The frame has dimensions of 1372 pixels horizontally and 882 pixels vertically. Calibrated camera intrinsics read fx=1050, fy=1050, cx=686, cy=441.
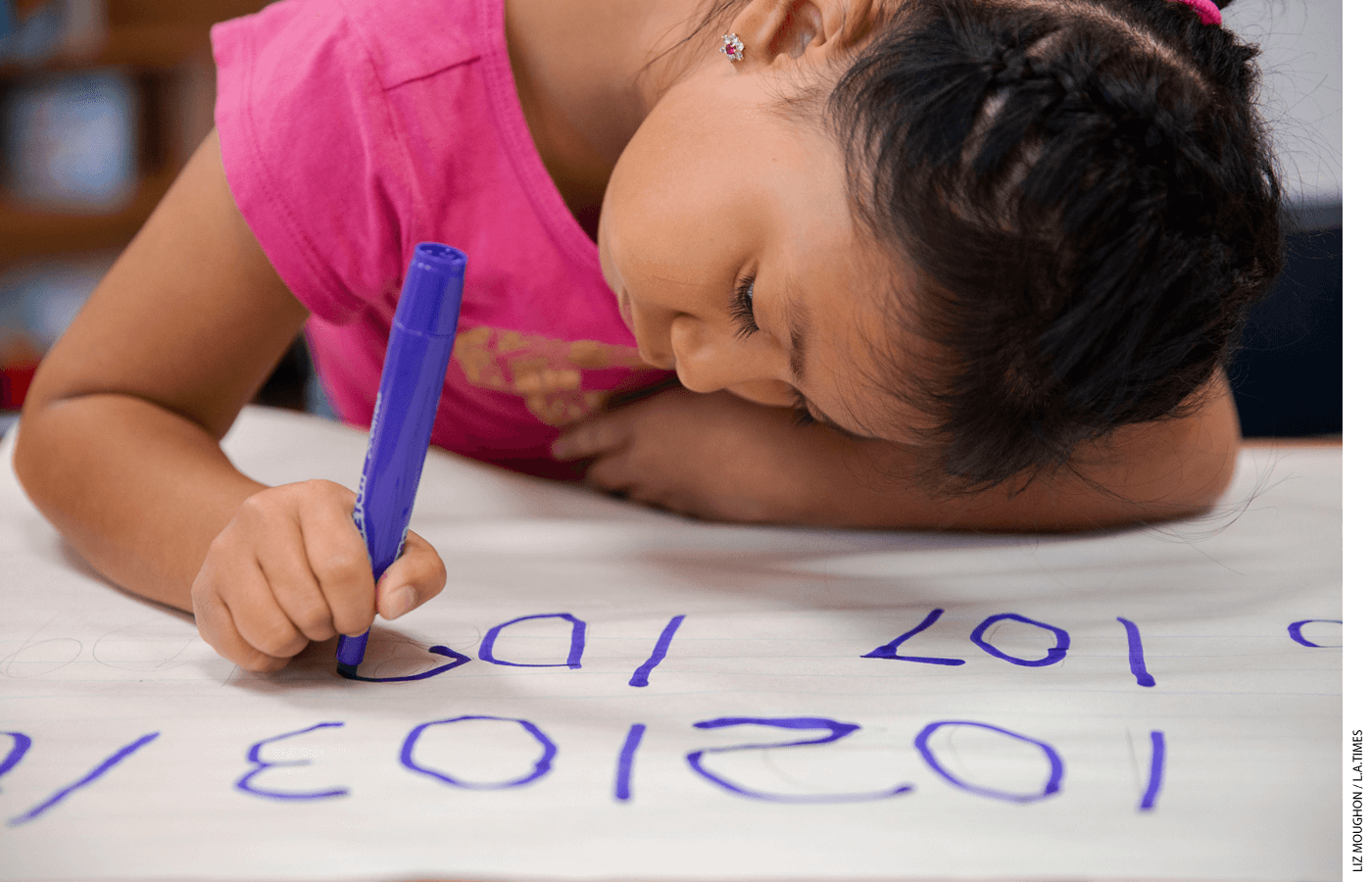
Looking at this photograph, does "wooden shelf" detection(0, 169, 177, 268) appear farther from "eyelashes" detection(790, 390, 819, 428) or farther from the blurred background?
"eyelashes" detection(790, 390, 819, 428)

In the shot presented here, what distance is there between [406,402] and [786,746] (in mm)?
141

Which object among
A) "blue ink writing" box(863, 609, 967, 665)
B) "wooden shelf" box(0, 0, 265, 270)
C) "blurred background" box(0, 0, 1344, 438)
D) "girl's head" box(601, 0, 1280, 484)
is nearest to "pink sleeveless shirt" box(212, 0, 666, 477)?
"girl's head" box(601, 0, 1280, 484)

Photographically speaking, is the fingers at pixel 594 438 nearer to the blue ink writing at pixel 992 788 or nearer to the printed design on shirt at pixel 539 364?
the printed design on shirt at pixel 539 364

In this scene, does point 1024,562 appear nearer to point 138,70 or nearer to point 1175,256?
point 1175,256

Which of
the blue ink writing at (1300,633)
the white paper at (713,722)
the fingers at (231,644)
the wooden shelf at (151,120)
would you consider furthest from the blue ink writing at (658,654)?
the wooden shelf at (151,120)

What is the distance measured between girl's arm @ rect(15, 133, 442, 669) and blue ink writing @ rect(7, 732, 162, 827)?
5 centimetres

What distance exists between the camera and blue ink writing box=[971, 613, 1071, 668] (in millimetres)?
336

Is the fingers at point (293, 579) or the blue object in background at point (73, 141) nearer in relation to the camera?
the fingers at point (293, 579)

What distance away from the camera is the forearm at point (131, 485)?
364 mm

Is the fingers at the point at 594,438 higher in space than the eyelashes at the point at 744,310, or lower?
lower

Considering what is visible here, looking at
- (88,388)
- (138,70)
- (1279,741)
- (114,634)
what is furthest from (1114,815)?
(138,70)

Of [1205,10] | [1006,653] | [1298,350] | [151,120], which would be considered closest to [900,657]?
[1006,653]

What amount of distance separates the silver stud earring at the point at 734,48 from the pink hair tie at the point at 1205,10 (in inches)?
5.6

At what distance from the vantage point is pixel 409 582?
31cm
